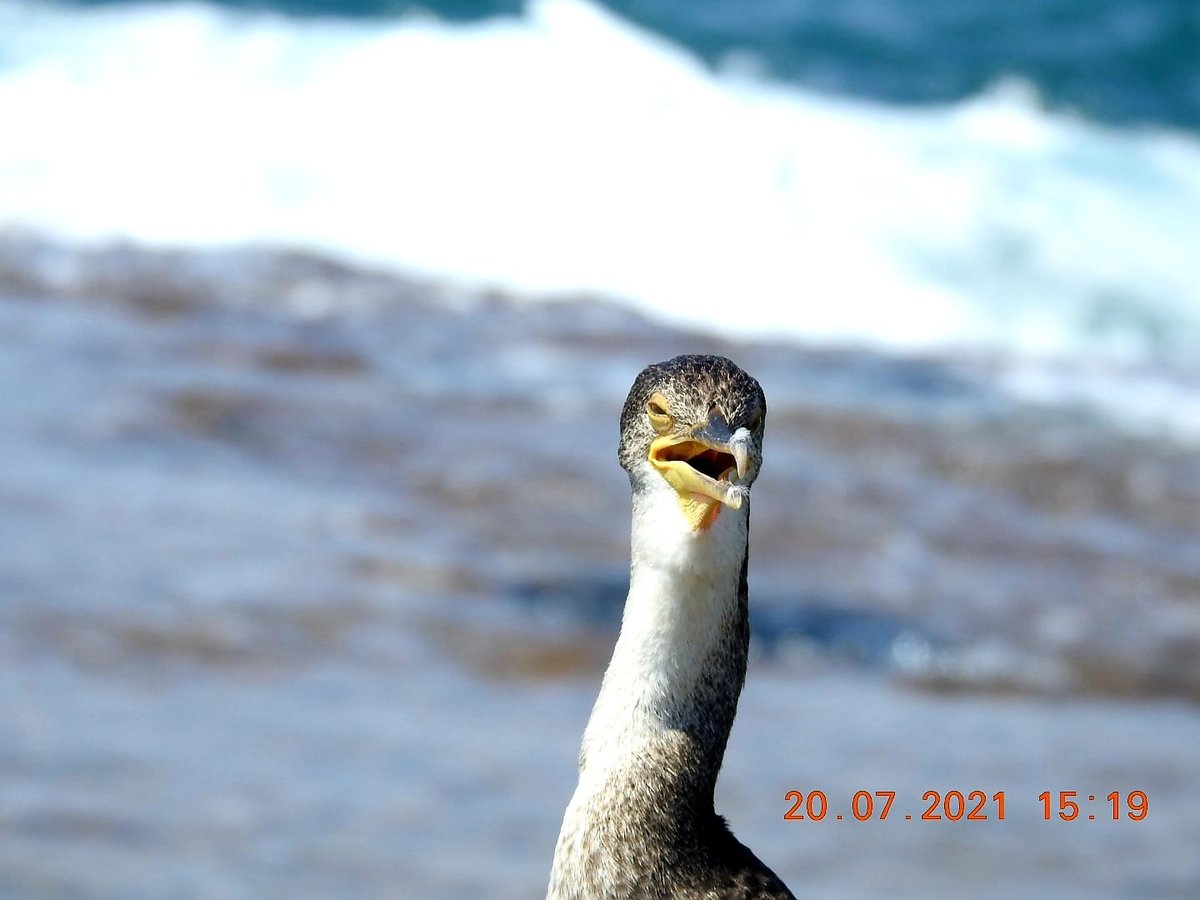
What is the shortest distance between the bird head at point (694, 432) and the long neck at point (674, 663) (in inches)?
1.4

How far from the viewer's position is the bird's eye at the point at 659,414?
2.54 m

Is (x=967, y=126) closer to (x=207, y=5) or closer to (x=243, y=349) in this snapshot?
(x=207, y=5)

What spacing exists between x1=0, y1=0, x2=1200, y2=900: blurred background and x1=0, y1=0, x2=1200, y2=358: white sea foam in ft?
0.23

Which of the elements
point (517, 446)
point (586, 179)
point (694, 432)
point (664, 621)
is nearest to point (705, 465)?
point (694, 432)

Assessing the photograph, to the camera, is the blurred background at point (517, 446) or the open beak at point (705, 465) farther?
the blurred background at point (517, 446)

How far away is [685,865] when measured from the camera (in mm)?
2609

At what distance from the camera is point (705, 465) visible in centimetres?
256

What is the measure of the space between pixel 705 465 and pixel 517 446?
8.20 metres
